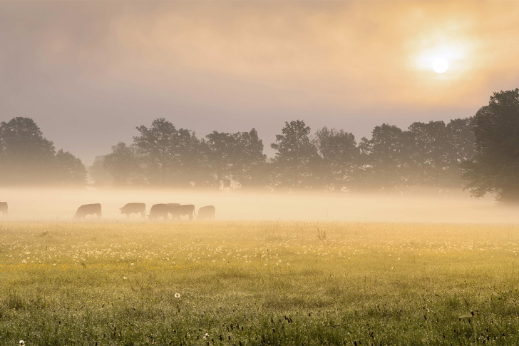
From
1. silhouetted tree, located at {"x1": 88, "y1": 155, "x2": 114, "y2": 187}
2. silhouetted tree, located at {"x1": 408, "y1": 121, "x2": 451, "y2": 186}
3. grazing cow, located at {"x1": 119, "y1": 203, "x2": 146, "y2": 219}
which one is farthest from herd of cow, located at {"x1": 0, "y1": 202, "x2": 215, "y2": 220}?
silhouetted tree, located at {"x1": 88, "y1": 155, "x2": 114, "y2": 187}

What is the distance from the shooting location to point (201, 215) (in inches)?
2287

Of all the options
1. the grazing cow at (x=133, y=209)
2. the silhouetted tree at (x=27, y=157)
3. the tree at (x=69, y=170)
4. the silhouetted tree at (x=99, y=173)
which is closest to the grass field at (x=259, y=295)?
the grazing cow at (x=133, y=209)

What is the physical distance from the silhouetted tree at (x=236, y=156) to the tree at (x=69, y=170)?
40962 mm

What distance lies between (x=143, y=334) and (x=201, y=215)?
51919 millimetres

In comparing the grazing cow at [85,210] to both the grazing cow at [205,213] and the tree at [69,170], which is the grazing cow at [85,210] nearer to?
the grazing cow at [205,213]

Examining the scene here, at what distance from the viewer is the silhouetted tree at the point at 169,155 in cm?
10350

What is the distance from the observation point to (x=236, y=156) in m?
104

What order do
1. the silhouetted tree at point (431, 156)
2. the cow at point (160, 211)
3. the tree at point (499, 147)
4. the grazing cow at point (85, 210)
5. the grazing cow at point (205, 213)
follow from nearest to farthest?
the cow at point (160, 211) → the grazing cow at point (85, 210) → the grazing cow at point (205, 213) → the tree at point (499, 147) → the silhouetted tree at point (431, 156)

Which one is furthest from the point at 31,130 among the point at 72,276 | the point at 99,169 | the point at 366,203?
the point at 72,276

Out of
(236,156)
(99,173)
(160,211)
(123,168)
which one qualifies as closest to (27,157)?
(123,168)

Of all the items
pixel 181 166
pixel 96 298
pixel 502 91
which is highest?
pixel 502 91

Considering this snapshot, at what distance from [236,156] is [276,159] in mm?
10852

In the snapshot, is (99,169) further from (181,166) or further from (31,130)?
(181,166)

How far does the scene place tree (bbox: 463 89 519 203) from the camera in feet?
195
